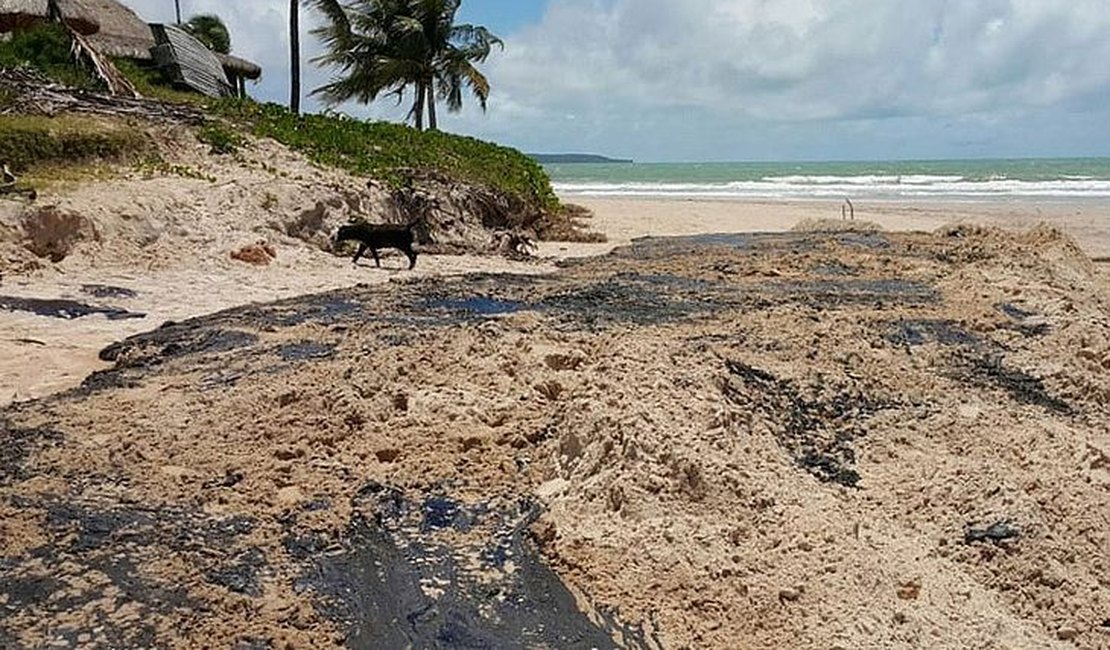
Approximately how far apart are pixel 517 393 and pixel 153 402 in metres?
1.96

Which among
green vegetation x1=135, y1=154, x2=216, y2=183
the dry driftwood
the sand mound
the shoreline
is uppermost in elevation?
the dry driftwood

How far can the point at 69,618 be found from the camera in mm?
3172

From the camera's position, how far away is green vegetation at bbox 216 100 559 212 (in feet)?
50.9

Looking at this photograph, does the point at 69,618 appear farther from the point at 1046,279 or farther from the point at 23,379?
the point at 1046,279

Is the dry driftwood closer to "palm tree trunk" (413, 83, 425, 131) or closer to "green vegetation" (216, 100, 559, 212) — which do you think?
"green vegetation" (216, 100, 559, 212)

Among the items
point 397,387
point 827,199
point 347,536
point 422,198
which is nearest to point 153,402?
point 397,387

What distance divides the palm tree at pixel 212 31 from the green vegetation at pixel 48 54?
16.5 m

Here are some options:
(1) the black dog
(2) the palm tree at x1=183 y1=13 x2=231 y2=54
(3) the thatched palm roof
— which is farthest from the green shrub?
(2) the palm tree at x1=183 y1=13 x2=231 y2=54

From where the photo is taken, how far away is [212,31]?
3556 centimetres

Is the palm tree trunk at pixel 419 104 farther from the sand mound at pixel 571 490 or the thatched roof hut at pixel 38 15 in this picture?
the sand mound at pixel 571 490

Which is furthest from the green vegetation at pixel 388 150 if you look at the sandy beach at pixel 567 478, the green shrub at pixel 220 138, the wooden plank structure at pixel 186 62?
the sandy beach at pixel 567 478

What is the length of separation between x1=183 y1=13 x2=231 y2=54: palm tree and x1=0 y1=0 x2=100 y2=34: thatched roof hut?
1348cm

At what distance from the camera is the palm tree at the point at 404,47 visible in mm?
26109

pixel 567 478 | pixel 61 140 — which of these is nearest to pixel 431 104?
pixel 61 140
